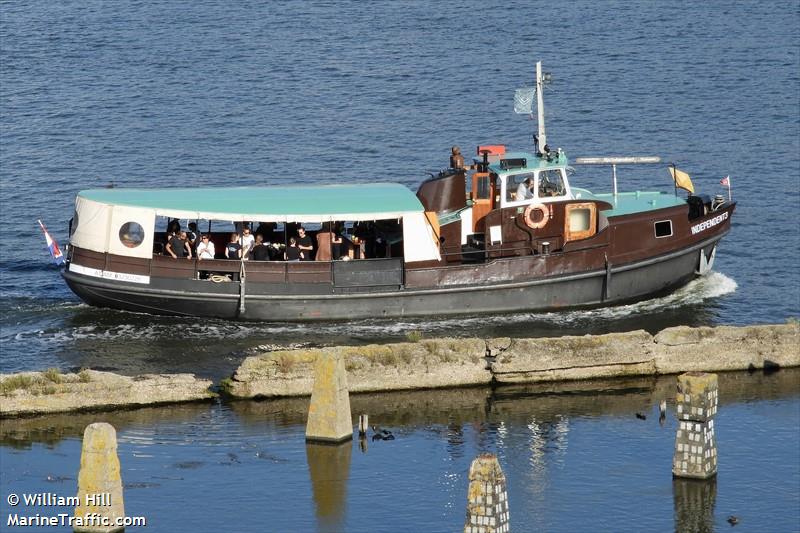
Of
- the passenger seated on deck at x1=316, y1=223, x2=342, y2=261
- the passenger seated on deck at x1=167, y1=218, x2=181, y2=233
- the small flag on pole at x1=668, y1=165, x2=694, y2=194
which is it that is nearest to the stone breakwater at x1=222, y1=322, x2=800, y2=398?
the passenger seated on deck at x1=316, y1=223, x2=342, y2=261

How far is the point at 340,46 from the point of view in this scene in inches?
2717

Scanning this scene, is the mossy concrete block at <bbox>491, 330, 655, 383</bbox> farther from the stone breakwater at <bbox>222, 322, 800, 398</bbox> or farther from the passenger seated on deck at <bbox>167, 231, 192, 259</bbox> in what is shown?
the passenger seated on deck at <bbox>167, 231, 192, 259</bbox>

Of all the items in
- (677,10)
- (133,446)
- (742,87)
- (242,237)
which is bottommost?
(133,446)

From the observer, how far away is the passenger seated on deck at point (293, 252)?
37.8 meters

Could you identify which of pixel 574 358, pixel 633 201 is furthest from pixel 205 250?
pixel 633 201

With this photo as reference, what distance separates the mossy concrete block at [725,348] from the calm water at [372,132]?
162 centimetres

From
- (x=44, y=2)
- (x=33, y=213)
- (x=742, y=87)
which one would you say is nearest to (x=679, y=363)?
(x=33, y=213)

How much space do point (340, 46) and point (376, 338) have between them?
3417cm

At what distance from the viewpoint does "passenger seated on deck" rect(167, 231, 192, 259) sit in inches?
1483

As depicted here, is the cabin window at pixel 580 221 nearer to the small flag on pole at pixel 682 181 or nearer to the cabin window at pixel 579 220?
the cabin window at pixel 579 220

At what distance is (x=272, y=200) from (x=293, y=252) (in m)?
1.32

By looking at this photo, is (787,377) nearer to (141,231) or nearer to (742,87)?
(141,231)

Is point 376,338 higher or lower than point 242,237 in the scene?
lower

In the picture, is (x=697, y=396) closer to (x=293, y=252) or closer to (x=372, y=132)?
(x=293, y=252)
